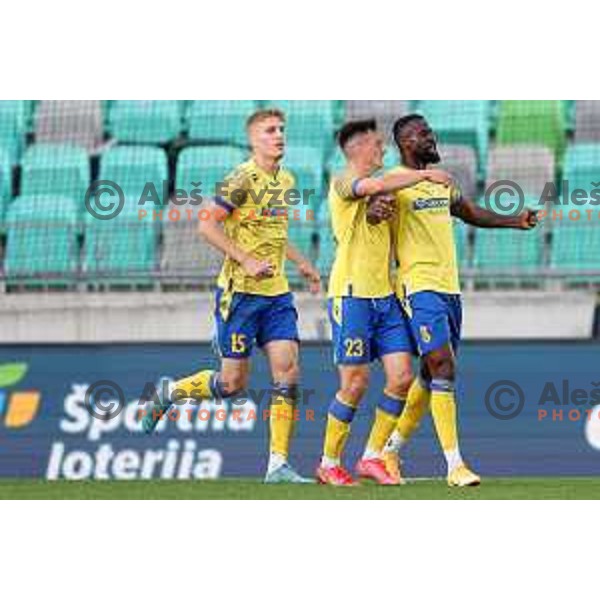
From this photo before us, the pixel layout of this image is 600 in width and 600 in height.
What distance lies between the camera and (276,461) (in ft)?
37.0

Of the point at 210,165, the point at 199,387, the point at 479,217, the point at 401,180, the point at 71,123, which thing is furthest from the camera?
the point at 71,123

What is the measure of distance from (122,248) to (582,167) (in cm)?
363

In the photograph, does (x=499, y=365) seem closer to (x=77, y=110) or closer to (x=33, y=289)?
(x=33, y=289)

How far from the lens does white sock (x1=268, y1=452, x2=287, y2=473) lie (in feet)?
36.9

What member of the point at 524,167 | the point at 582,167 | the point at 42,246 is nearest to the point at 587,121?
the point at 582,167

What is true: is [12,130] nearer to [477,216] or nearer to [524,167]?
[524,167]

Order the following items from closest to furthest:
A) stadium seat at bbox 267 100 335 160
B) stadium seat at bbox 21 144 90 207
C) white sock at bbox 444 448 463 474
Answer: white sock at bbox 444 448 463 474 < stadium seat at bbox 21 144 90 207 < stadium seat at bbox 267 100 335 160

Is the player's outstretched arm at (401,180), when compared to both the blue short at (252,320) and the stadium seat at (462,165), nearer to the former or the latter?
the blue short at (252,320)

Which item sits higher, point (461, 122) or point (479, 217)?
point (461, 122)

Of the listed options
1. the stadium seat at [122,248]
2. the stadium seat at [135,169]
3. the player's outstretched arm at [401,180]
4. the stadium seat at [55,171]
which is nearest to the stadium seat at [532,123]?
the stadium seat at [135,169]

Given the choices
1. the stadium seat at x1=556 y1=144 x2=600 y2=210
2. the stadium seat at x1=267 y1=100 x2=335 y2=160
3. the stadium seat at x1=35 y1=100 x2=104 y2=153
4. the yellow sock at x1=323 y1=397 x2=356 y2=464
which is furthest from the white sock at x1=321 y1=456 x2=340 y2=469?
the stadium seat at x1=35 y1=100 x2=104 y2=153

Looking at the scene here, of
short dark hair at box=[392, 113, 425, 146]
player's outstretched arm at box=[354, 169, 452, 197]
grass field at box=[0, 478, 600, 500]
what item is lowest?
grass field at box=[0, 478, 600, 500]

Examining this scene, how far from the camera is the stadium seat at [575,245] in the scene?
14.7m

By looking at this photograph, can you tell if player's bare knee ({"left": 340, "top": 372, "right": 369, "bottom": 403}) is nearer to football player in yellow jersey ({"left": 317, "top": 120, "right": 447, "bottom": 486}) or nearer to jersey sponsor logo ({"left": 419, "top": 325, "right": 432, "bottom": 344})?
football player in yellow jersey ({"left": 317, "top": 120, "right": 447, "bottom": 486})
